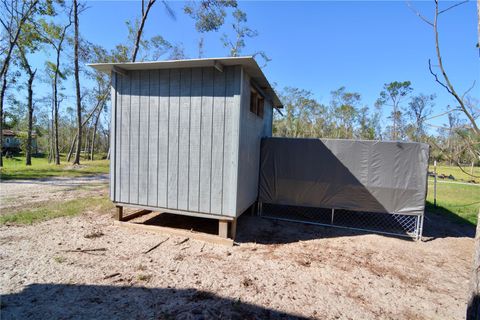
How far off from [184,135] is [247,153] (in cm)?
118

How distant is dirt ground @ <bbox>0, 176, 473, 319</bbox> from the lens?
223 cm

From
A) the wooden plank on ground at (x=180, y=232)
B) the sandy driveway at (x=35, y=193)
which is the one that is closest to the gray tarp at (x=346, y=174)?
the wooden plank on ground at (x=180, y=232)

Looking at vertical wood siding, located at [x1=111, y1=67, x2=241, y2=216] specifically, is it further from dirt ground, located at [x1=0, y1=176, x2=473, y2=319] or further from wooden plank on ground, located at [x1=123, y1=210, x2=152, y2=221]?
dirt ground, located at [x1=0, y1=176, x2=473, y2=319]

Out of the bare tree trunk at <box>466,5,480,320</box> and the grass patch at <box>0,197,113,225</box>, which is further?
the grass patch at <box>0,197,113,225</box>

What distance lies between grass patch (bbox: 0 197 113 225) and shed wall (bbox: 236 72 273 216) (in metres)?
3.35

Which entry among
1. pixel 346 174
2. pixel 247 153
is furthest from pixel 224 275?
pixel 346 174

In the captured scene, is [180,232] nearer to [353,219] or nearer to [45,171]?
[353,219]

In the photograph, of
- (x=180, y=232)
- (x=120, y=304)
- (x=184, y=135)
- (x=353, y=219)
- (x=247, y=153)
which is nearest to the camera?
(x=120, y=304)

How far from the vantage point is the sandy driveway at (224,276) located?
7.31ft

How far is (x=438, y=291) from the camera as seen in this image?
2773 mm

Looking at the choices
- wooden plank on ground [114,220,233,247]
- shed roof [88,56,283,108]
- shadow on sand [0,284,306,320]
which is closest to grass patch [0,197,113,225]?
wooden plank on ground [114,220,233,247]

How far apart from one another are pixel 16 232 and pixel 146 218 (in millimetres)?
2008

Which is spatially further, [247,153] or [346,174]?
[346,174]

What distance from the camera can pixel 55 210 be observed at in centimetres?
495
